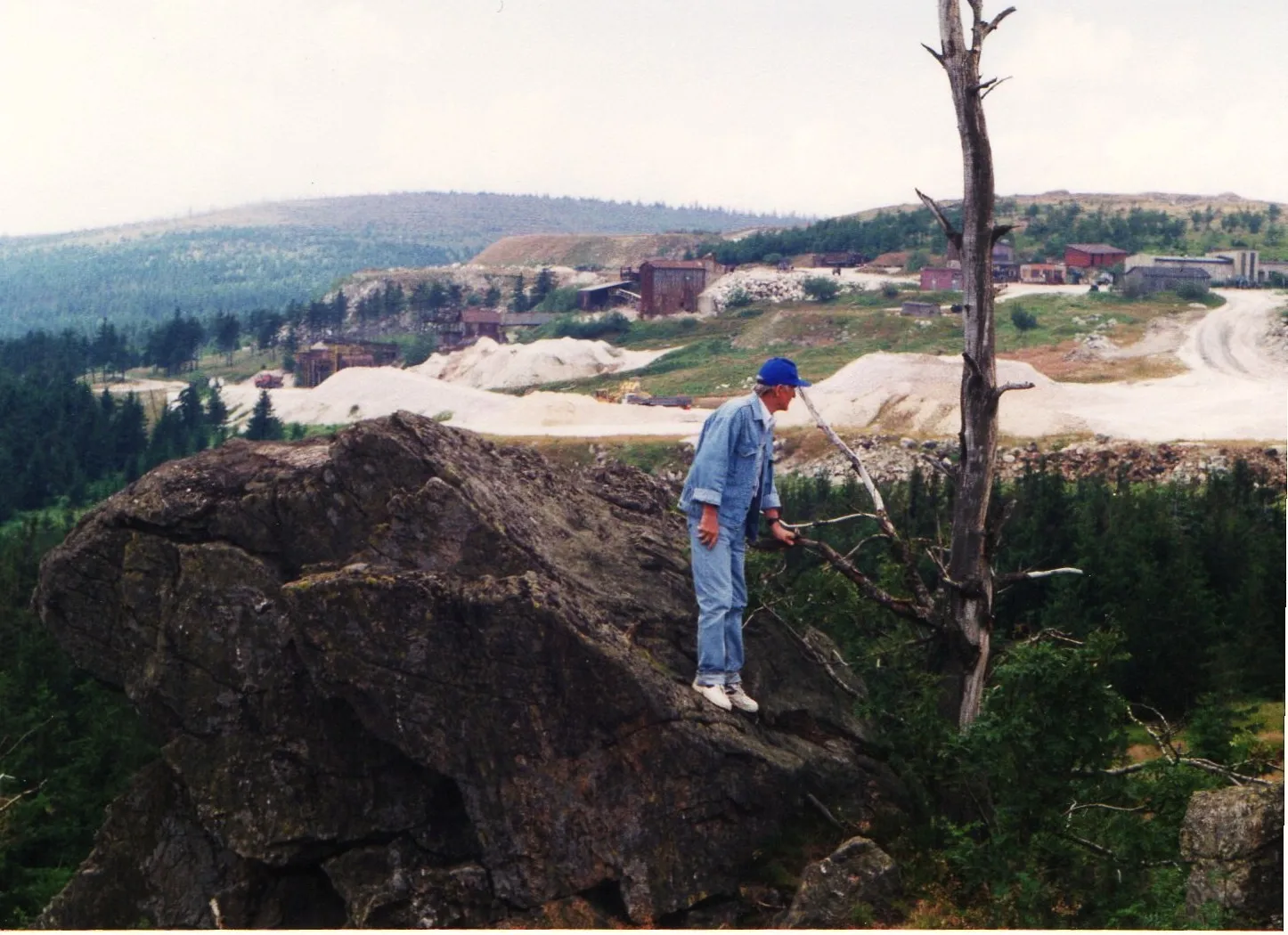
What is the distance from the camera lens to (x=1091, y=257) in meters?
33.5

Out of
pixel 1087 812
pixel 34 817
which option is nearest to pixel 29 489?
pixel 34 817

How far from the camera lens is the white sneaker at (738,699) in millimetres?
8172

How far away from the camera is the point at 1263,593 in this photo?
51.8 feet

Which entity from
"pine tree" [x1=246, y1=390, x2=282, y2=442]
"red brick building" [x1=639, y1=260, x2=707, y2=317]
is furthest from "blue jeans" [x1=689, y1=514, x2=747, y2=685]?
→ "red brick building" [x1=639, y1=260, x2=707, y2=317]

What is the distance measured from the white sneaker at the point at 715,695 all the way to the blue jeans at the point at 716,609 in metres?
0.03

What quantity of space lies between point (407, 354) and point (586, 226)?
1249 centimetres

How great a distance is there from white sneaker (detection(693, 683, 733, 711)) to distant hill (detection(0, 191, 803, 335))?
10.1m

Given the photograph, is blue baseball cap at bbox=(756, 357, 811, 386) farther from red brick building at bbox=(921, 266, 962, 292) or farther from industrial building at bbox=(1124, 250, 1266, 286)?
industrial building at bbox=(1124, 250, 1266, 286)

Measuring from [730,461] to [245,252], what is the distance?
19408 mm

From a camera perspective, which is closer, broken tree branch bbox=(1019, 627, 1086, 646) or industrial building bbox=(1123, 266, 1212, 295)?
broken tree branch bbox=(1019, 627, 1086, 646)

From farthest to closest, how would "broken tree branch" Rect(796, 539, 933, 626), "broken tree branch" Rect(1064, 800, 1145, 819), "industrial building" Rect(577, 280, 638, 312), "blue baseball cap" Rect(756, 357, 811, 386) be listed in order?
"industrial building" Rect(577, 280, 638, 312) < "broken tree branch" Rect(796, 539, 933, 626) < "blue baseball cap" Rect(756, 357, 811, 386) < "broken tree branch" Rect(1064, 800, 1145, 819)

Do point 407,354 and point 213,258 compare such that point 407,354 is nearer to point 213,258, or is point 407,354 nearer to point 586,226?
point 213,258

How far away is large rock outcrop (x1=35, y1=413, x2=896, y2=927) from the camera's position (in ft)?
24.9

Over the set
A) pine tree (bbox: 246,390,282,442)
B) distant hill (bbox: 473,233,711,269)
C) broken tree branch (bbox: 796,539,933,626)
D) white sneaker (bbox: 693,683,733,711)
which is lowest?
white sneaker (bbox: 693,683,733,711)
